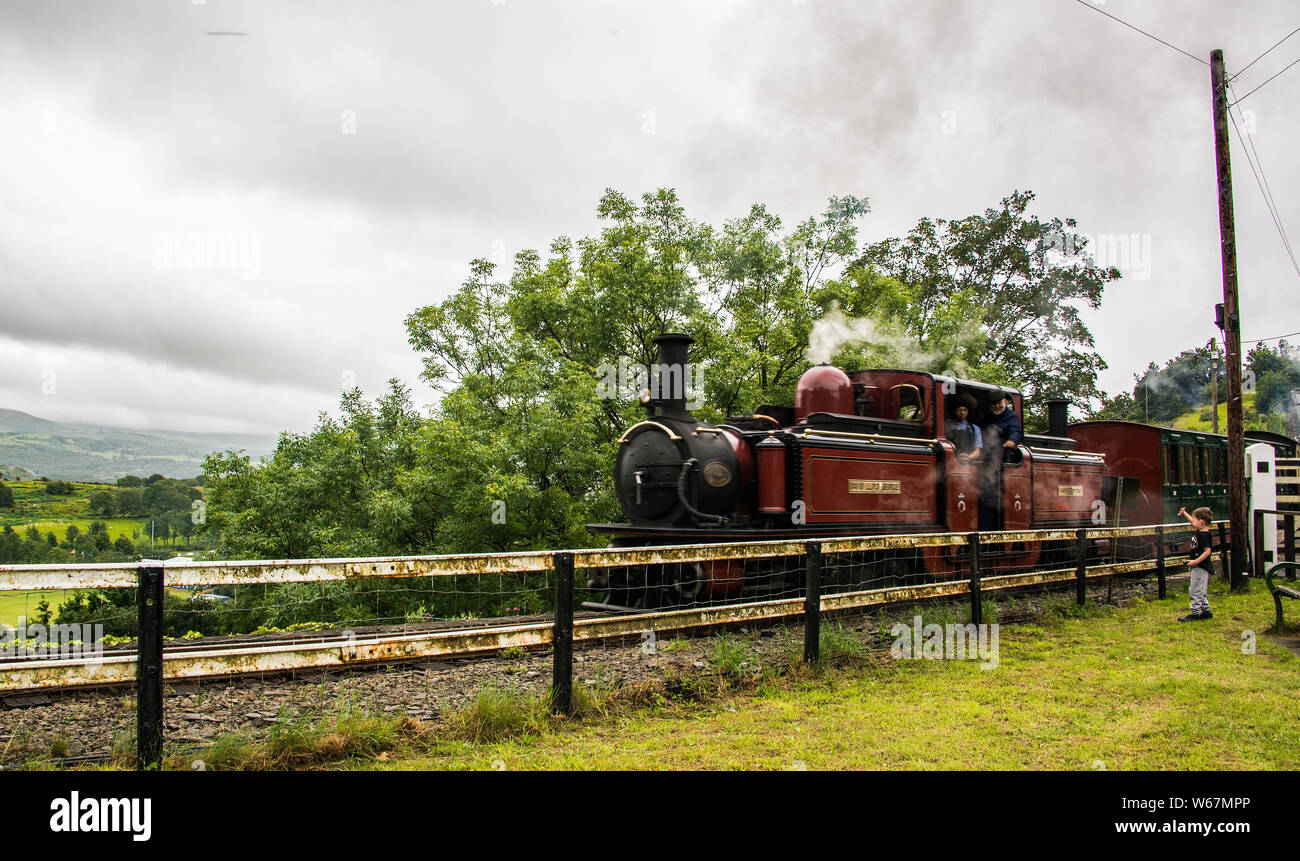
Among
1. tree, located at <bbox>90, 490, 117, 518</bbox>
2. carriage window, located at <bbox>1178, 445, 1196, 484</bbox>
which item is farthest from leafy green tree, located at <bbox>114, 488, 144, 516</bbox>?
carriage window, located at <bbox>1178, 445, 1196, 484</bbox>

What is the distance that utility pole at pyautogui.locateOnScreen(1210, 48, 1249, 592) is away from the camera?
39.4 ft

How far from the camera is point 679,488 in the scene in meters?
9.33

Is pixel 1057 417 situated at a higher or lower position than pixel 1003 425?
higher

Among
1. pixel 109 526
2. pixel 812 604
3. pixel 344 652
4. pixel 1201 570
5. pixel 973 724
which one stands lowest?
pixel 109 526

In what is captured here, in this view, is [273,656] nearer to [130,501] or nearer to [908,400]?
[908,400]

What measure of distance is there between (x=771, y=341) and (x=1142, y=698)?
1421 cm

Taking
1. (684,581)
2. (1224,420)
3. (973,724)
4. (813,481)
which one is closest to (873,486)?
(813,481)

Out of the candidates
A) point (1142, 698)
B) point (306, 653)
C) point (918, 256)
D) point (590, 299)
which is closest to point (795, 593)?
point (1142, 698)

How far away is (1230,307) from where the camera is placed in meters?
12.2

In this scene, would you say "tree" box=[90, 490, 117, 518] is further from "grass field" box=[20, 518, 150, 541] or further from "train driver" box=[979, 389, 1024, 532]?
"train driver" box=[979, 389, 1024, 532]

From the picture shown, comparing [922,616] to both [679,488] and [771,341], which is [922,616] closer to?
[679,488]

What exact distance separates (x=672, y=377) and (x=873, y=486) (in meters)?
2.94

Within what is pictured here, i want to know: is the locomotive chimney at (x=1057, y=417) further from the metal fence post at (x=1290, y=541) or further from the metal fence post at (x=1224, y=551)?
the metal fence post at (x=1290, y=541)

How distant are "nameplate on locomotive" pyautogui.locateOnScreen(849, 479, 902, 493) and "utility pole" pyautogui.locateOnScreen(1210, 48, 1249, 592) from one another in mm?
5906
